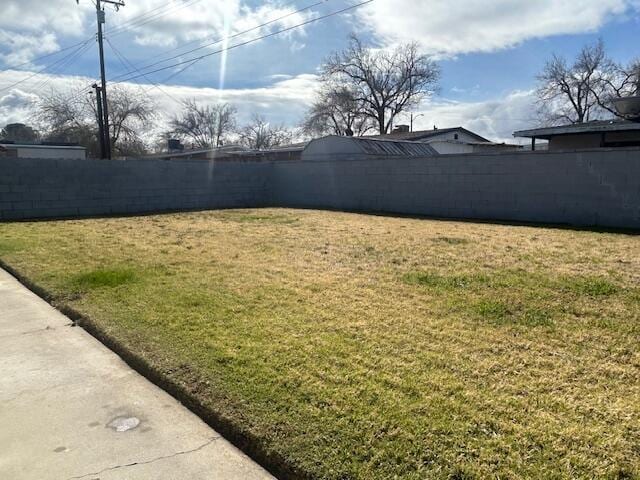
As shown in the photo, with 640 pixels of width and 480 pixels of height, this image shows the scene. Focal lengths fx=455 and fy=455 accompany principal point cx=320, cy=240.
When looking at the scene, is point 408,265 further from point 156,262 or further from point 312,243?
point 156,262

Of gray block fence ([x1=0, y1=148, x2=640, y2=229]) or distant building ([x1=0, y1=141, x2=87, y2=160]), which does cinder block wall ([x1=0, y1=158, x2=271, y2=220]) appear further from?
distant building ([x1=0, y1=141, x2=87, y2=160])

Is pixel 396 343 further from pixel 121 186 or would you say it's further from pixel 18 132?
pixel 18 132

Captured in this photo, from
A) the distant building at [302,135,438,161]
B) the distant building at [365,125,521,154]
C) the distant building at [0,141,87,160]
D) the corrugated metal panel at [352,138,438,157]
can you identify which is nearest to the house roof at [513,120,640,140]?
the distant building at [302,135,438,161]

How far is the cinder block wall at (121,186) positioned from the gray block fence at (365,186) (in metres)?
0.03

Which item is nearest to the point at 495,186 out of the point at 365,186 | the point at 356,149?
the point at 365,186

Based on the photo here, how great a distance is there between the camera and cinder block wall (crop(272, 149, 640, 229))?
9.75 meters

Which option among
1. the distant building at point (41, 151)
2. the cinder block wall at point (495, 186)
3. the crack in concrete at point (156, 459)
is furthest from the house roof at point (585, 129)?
the distant building at point (41, 151)

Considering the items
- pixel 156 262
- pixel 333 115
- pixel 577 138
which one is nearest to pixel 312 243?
pixel 156 262

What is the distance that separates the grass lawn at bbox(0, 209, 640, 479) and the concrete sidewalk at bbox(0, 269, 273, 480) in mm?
194

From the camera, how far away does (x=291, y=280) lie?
205 inches

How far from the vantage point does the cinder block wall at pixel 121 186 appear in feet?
40.9

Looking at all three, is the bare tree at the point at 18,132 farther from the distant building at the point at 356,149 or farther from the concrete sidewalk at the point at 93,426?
the concrete sidewalk at the point at 93,426

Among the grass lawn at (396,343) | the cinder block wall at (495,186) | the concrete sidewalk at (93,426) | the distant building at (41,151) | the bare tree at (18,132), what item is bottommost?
the concrete sidewalk at (93,426)

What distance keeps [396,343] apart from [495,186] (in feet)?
31.5
